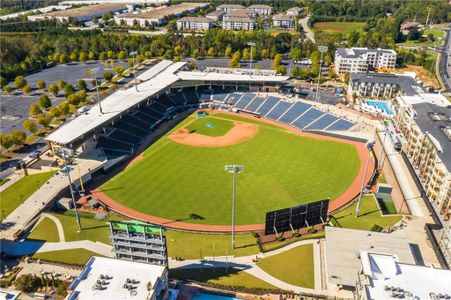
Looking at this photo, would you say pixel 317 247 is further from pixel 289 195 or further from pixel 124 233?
pixel 124 233

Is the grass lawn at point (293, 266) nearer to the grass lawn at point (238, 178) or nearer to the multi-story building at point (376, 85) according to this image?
the grass lawn at point (238, 178)

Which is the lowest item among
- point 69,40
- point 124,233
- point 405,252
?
point 405,252

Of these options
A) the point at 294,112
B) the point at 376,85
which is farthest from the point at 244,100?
the point at 376,85

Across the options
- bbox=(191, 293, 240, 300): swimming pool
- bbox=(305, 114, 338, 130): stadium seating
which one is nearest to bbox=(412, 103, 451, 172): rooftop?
bbox=(305, 114, 338, 130): stadium seating

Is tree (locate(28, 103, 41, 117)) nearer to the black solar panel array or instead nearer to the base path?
the base path

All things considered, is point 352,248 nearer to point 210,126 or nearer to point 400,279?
point 400,279

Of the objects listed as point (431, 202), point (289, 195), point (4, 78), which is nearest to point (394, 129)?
point (431, 202)
